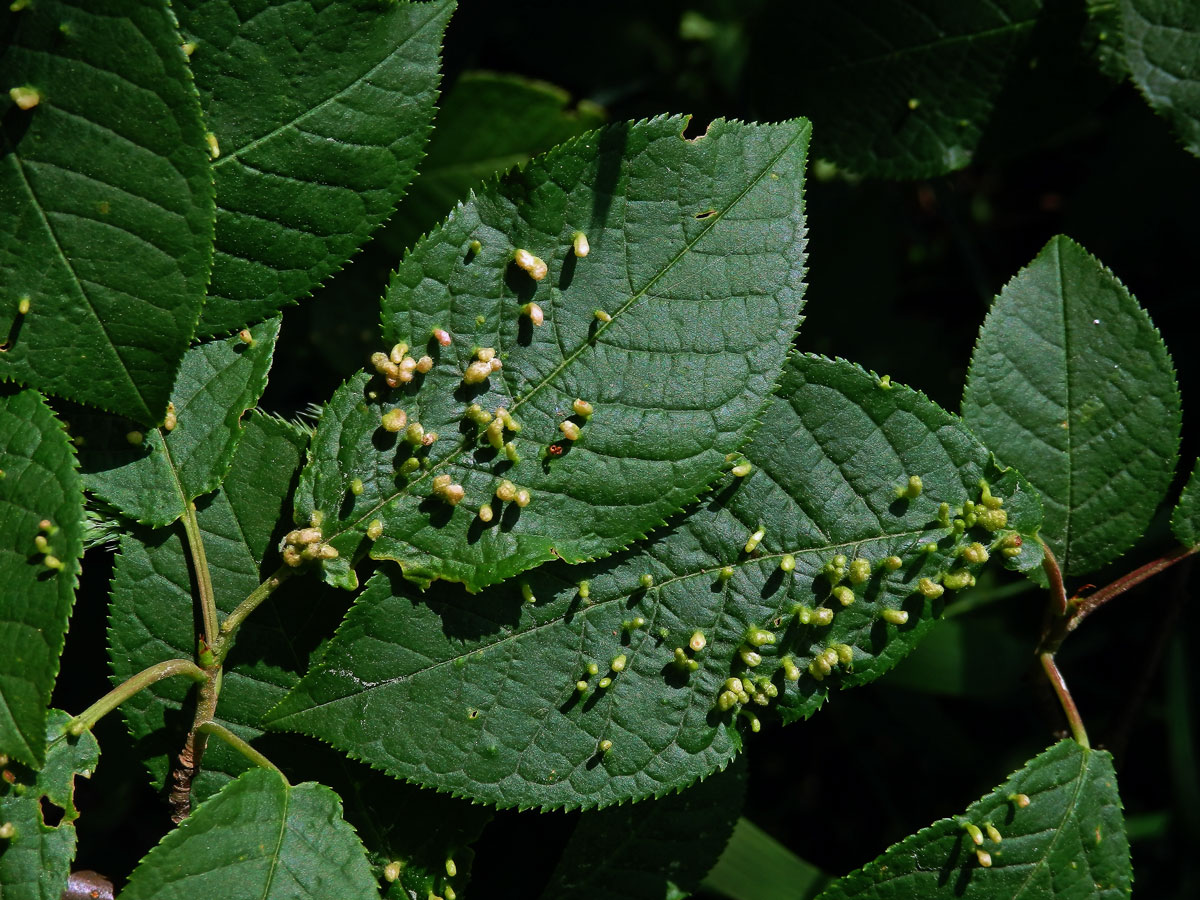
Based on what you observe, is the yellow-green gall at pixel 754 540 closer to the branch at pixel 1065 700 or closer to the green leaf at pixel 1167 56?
the branch at pixel 1065 700

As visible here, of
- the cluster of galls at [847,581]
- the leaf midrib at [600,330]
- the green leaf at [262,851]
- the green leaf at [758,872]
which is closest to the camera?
the green leaf at [262,851]

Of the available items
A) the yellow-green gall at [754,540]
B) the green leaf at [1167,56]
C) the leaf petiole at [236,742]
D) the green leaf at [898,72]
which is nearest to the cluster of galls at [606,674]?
the yellow-green gall at [754,540]

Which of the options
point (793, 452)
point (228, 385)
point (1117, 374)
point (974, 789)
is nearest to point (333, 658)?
point (228, 385)

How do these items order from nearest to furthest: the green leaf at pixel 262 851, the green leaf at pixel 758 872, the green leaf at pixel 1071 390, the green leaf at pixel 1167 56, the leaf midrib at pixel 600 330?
the green leaf at pixel 262 851 → the leaf midrib at pixel 600 330 → the green leaf at pixel 1071 390 → the green leaf at pixel 1167 56 → the green leaf at pixel 758 872

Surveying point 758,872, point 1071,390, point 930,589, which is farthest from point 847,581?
point 758,872

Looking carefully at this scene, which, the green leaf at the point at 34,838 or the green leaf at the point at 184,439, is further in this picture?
the green leaf at the point at 184,439

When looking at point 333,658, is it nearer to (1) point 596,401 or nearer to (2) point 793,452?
(1) point 596,401
